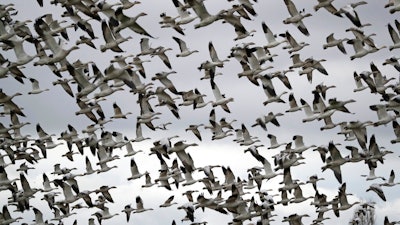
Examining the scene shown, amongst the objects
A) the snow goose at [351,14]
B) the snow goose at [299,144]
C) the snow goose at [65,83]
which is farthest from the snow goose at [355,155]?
the snow goose at [65,83]

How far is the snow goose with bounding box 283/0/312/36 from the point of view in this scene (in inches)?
1585

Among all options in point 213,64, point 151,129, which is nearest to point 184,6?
point 213,64

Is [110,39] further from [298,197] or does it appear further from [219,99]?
[298,197]

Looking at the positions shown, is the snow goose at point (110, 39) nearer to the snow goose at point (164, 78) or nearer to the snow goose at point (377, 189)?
the snow goose at point (164, 78)

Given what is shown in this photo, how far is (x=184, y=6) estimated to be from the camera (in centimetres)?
3912

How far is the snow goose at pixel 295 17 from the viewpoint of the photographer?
132 feet

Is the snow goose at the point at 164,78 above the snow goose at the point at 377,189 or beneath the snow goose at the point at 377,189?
above

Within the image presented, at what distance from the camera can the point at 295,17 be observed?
132ft

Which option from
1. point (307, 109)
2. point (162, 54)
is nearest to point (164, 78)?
point (162, 54)

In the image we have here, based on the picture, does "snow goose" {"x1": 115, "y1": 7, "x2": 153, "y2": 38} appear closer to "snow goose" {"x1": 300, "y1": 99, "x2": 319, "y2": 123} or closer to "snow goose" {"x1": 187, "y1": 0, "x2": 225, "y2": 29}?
"snow goose" {"x1": 187, "y1": 0, "x2": 225, "y2": 29}

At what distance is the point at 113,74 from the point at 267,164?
8.05 metres

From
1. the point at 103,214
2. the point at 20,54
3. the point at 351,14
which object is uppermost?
the point at 351,14

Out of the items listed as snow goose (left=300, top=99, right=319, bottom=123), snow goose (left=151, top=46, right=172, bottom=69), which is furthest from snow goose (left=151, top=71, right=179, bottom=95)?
snow goose (left=300, top=99, right=319, bottom=123)

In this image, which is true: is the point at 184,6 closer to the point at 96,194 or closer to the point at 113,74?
the point at 113,74
